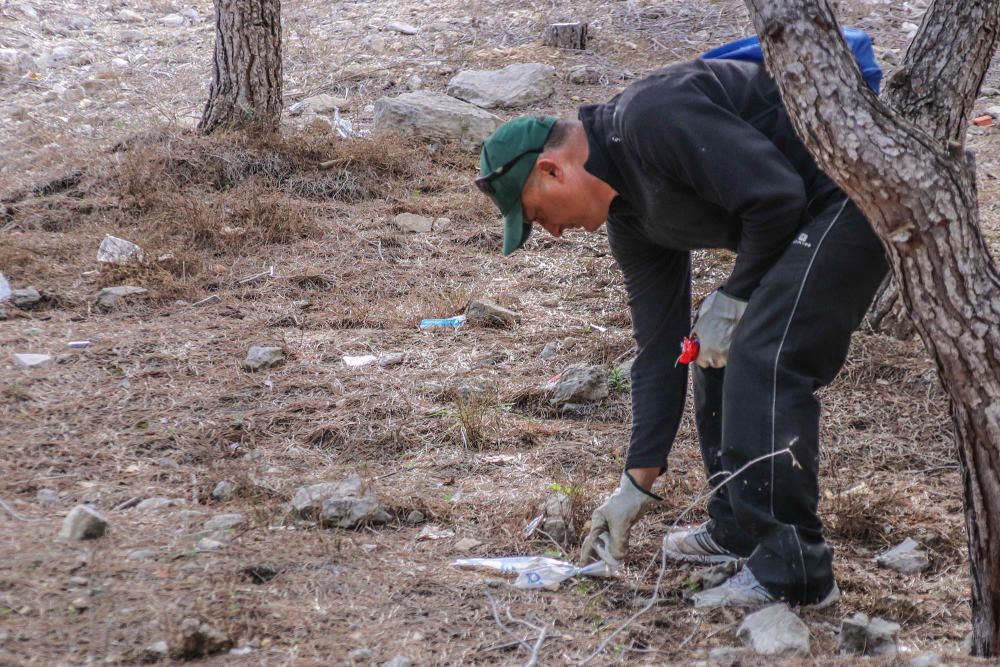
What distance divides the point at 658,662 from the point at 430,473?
1299mm

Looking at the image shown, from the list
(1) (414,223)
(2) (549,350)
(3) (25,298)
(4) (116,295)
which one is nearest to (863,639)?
(2) (549,350)

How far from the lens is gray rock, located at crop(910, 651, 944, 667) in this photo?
211cm

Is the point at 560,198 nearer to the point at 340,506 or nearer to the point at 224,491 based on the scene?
the point at 340,506

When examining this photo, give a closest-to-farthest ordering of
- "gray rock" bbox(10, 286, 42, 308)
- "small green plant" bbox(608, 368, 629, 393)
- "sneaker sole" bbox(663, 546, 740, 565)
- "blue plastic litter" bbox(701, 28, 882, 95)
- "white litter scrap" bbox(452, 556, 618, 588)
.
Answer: "blue plastic litter" bbox(701, 28, 882, 95) < "white litter scrap" bbox(452, 556, 618, 588) < "sneaker sole" bbox(663, 546, 740, 565) < "small green plant" bbox(608, 368, 629, 393) < "gray rock" bbox(10, 286, 42, 308)

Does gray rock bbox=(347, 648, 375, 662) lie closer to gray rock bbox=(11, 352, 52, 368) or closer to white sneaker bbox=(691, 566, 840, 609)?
white sneaker bbox=(691, 566, 840, 609)

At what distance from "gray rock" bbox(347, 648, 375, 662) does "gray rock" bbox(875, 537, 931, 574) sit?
5.07 feet

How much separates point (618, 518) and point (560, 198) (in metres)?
0.95

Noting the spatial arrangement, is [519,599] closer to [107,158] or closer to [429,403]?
[429,403]

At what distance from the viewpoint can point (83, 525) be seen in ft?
9.55

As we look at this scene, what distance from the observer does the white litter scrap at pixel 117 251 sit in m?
A: 5.55

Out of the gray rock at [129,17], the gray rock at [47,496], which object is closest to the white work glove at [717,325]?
the gray rock at [47,496]

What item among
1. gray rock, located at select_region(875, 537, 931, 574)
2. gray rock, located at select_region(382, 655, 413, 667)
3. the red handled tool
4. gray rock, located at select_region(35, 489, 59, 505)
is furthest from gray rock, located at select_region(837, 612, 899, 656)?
gray rock, located at select_region(35, 489, 59, 505)

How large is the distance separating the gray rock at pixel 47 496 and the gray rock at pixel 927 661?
2535 millimetres

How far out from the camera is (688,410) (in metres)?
4.11
